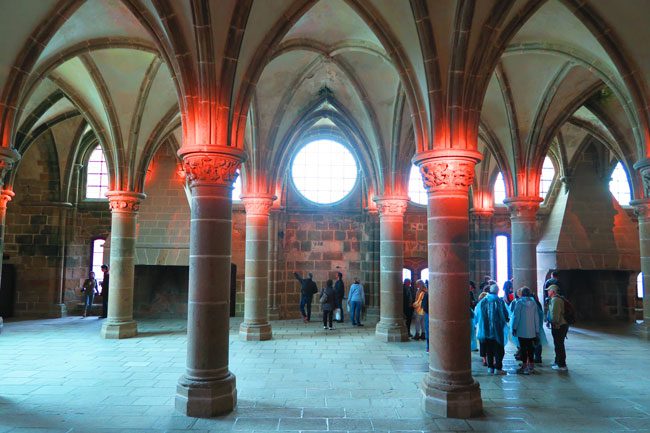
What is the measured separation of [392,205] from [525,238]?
3150 mm

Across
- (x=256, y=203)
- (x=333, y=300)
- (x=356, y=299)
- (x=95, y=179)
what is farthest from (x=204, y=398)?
(x=95, y=179)

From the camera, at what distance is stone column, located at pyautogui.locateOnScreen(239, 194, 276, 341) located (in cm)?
1075

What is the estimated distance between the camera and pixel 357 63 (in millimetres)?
10117

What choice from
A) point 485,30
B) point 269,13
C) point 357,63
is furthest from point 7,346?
point 485,30

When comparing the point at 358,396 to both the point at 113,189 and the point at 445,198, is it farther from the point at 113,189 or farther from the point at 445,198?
the point at 113,189

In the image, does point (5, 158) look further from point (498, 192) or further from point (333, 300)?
point (498, 192)

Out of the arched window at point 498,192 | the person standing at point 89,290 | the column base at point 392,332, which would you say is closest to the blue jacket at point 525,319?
the column base at point 392,332

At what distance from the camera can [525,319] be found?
7453 millimetres

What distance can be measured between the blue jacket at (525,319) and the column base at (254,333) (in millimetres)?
5552

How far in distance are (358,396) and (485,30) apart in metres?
5.10

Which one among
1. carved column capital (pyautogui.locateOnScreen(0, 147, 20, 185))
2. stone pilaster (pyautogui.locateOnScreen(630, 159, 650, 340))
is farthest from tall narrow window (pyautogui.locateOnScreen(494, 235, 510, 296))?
carved column capital (pyautogui.locateOnScreen(0, 147, 20, 185))

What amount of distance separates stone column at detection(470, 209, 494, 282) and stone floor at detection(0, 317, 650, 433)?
17.9 ft

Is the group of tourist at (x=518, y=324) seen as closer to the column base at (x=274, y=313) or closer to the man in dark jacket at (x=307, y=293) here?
the man in dark jacket at (x=307, y=293)

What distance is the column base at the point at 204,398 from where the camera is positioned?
5.55m
